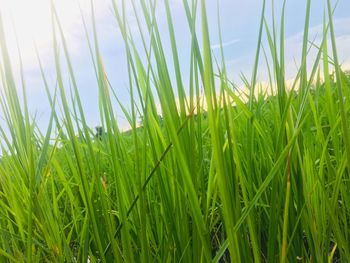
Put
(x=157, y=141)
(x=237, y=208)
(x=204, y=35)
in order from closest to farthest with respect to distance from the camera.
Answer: (x=204, y=35) → (x=237, y=208) → (x=157, y=141)

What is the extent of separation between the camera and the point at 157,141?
66cm

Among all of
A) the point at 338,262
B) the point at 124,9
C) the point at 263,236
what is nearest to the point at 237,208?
the point at 124,9

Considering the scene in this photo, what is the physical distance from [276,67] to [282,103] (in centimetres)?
6

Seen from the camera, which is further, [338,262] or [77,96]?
[338,262]

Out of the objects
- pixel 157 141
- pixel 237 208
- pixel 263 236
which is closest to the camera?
pixel 237 208

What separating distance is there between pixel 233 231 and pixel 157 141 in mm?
223

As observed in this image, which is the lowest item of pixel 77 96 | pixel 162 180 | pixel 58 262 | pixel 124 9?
pixel 58 262

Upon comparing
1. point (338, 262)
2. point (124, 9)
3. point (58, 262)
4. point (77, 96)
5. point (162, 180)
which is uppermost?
point (124, 9)

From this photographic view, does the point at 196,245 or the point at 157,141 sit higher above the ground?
the point at 157,141

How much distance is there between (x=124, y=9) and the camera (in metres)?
0.57

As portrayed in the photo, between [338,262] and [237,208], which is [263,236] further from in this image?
[237,208]

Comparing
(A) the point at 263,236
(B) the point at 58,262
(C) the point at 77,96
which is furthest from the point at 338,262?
(C) the point at 77,96

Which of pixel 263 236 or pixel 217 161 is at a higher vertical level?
pixel 217 161

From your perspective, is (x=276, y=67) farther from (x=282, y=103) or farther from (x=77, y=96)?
(x=77, y=96)
